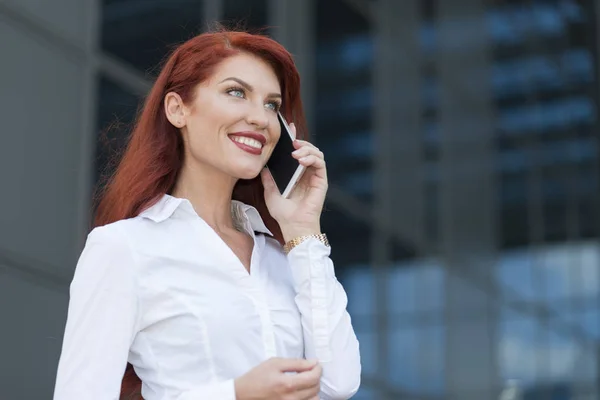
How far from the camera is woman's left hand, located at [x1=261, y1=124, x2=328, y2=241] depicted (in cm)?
285

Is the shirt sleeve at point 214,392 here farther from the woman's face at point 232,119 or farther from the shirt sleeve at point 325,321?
the woman's face at point 232,119

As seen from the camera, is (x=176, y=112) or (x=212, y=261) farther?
(x=176, y=112)

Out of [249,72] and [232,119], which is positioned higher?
[249,72]

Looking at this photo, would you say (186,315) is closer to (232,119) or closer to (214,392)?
(214,392)

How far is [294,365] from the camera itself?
2.46 metres

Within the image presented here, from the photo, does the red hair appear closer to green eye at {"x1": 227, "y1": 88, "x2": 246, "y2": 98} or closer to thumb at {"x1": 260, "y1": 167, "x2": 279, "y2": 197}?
green eye at {"x1": 227, "y1": 88, "x2": 246, "y2": 98}

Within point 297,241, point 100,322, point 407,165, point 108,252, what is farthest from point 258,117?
point 407,165

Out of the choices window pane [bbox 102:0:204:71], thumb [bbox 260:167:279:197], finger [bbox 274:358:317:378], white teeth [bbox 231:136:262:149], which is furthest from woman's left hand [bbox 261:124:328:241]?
window pane [bbox 102:0:204:71]

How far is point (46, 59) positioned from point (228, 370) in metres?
3.81

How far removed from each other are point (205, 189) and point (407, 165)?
930 centimetres

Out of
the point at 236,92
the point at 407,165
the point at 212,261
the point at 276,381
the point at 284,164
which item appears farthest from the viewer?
the point at 407,165

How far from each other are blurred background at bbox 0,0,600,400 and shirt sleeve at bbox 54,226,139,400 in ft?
2.87

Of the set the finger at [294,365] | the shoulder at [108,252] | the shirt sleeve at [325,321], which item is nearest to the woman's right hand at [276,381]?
the finger at [294,365]

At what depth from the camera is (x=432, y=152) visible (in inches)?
506
